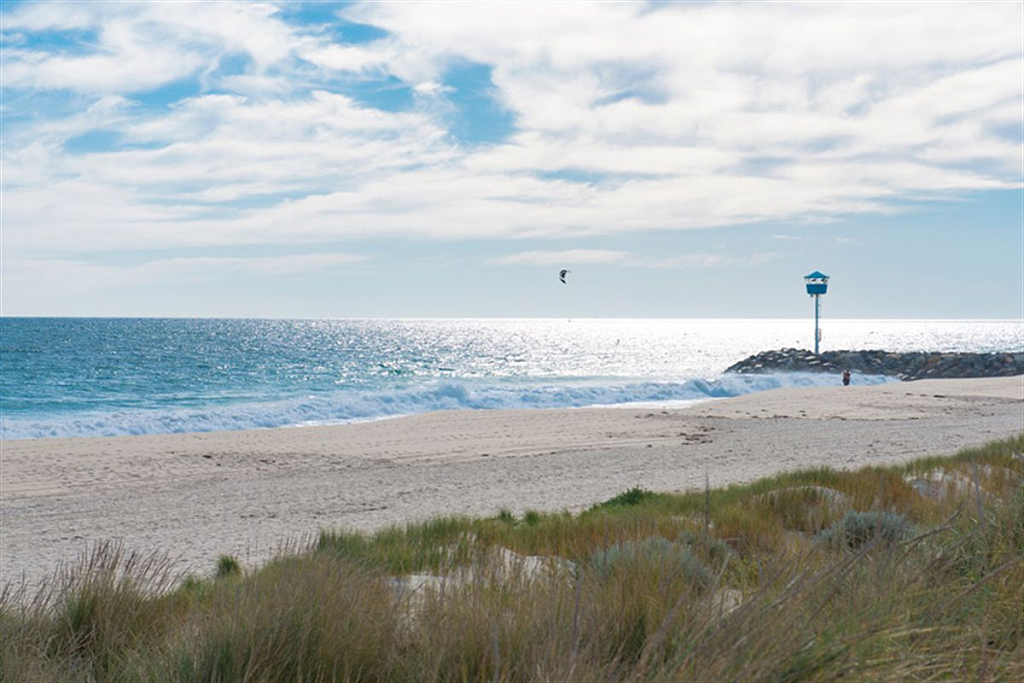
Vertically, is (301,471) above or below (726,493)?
below

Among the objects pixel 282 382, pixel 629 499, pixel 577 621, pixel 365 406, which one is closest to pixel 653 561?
pixel 577 621

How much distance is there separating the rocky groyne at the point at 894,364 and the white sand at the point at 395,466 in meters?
27.3

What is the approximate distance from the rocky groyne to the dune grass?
5609 centimetres

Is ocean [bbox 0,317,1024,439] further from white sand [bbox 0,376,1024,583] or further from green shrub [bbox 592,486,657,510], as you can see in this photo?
green shrub [bbox 592,486,657,510]

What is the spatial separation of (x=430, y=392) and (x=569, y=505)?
27.3 m

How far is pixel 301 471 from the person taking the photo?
58.8 ft

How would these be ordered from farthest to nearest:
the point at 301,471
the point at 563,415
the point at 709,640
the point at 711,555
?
the point at 563,415 < the point at 301,471 < the point at 711,555 < the point at 709,640

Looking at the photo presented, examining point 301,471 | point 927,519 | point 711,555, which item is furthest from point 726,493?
point 301,471

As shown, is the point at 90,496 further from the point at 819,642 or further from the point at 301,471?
the point at 819,642

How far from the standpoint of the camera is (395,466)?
18.4 meters

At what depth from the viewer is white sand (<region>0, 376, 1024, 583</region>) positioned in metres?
12.1

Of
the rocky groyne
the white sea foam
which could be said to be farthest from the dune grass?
the rocky groyne

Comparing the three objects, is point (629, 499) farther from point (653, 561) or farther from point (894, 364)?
point (894, 364)

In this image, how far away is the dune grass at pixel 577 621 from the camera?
8.02 ft
